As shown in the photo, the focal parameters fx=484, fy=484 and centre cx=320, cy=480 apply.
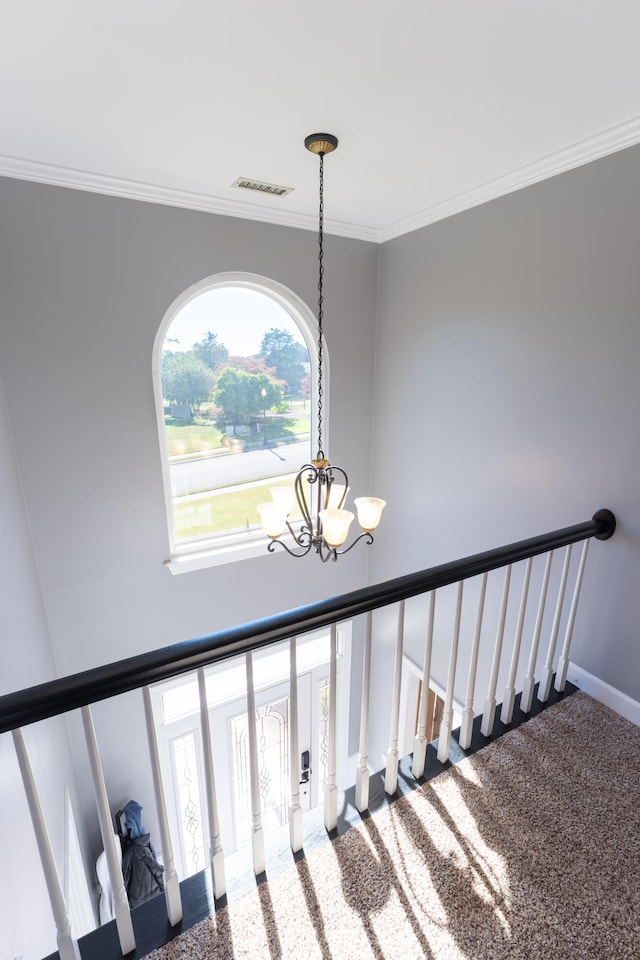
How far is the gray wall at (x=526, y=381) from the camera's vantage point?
2.23 meters

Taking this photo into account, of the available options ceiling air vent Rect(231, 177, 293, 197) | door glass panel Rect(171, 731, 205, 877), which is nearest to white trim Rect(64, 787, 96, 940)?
door glass panel Rect(171, 731, 205, 877)

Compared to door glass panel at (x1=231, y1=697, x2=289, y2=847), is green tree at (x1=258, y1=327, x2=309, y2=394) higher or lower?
higher

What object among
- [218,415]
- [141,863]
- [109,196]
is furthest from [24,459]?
[141,863]

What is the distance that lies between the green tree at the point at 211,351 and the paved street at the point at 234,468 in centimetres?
67

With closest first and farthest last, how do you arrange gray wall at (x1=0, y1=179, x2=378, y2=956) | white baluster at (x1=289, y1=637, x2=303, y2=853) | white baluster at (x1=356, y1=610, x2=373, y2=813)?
white baluster at (x1=289, y1=637, x2=303, y2=853)
white baluster at (x1=356, y1=610, x2=373, y2=813)
gray wall at (x1=0, y1=179, x2=378, y2=956)

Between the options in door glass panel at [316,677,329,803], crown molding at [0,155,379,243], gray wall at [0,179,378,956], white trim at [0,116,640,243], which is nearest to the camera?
white trim at [0,116,640,243]

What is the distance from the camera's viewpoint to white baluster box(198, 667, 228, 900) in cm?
113

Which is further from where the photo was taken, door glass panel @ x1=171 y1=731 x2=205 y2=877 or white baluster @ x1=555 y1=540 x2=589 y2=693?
door glass panel @ x1=171 y1=731 x2=205 y2=877

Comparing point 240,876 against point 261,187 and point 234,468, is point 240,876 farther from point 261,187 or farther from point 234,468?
point 261,187

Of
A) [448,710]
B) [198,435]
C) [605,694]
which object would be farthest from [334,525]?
[198,435]

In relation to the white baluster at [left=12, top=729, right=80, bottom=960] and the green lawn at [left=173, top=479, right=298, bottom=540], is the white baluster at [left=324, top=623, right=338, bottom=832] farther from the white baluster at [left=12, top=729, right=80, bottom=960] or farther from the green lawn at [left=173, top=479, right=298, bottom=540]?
the green lawn at [left=173, top=479, right=298, bottom=540]

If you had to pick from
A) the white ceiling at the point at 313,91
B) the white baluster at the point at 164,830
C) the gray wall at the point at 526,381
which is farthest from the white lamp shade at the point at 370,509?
the white ceiling at the point at 313,91

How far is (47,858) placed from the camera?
3.30 ft

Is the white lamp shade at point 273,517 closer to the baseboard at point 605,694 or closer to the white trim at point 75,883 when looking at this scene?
the baseboard at point 605,694
